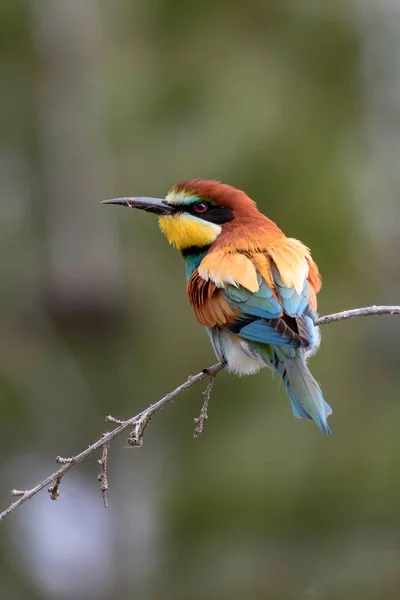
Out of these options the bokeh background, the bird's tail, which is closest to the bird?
the bird's tail

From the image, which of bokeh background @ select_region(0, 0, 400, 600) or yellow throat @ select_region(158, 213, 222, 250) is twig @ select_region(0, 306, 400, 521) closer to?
yellow throat @ select_region(158, 213, 222, 250)

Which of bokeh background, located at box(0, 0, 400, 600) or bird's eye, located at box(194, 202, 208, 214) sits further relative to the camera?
bokeh background, located at box(0, 0, 400, 600)

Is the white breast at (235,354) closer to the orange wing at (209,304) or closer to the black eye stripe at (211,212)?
the orange wing at (209,304)

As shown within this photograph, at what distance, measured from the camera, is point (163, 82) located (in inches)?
302

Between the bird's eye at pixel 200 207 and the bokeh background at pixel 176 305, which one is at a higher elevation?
the bird's eye at pixel 200 207

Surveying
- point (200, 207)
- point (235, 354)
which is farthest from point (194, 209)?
point (235, 354)

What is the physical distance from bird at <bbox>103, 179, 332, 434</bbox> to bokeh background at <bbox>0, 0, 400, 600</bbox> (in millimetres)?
4379

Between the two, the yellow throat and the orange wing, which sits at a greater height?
the yellow throat

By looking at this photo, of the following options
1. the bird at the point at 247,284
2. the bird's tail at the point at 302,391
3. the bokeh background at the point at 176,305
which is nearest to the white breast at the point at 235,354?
the bird at the point at 247,284

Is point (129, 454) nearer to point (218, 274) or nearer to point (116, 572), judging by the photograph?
point (116, 572)

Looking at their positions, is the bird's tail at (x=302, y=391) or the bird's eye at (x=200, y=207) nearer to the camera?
the bird's tail at (x=302, y=391)

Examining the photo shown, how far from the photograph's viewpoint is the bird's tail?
2.17 m

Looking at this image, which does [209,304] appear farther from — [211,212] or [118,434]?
[118,434]

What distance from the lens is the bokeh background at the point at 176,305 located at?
7.36 meters
